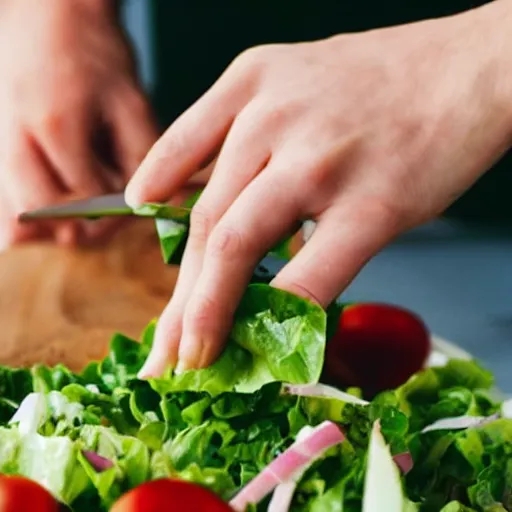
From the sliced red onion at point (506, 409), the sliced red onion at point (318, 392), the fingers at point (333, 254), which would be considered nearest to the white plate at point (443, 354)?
the sliced red onion at point (506, 409)

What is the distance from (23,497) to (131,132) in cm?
63

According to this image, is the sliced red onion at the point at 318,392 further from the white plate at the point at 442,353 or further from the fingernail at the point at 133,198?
the white plate at the point at 442,353

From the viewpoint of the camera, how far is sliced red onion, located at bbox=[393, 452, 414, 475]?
2.27 feet

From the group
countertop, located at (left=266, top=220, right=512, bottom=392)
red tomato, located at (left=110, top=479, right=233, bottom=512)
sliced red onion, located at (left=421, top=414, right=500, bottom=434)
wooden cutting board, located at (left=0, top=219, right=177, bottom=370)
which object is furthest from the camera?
countertop, located at (left=266, top=220, right=512, bottom=392)

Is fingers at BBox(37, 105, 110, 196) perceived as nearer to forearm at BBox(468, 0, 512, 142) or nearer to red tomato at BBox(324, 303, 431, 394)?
red tomato at BBox(324, 303, 431, 394)

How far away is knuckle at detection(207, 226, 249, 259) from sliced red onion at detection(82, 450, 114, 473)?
0.17 m

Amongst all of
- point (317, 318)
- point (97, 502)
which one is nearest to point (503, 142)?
point (317, 318)

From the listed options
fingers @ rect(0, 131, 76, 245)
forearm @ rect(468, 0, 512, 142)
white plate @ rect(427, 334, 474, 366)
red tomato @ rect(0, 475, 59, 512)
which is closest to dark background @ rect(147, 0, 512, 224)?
fingers @ rect(0, 131, 76, 245)

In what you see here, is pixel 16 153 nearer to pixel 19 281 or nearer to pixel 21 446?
pixel 19 281

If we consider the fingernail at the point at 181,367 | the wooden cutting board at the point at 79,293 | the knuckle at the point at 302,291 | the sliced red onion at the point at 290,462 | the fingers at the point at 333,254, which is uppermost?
the fingers at the point at 333,254

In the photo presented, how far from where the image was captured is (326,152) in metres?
0.65

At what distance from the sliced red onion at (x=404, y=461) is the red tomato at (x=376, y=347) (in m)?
0.22

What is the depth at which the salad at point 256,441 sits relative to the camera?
63 centimetres

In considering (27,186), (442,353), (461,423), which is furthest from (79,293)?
(461,423)
